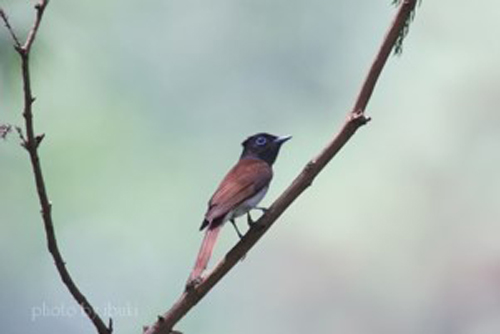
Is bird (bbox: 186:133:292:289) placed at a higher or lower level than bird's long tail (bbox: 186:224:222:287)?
higher

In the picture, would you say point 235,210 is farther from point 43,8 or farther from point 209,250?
point 43,8

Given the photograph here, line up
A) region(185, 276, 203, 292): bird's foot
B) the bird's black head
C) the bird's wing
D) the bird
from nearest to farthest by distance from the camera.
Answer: region(185, 276, 203, 292): bird's foot, the bird, the bird's wing, the bird's black head

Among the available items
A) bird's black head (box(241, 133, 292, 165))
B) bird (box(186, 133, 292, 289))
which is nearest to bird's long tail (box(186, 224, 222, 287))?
bird (box(186, 133, 292, 289))

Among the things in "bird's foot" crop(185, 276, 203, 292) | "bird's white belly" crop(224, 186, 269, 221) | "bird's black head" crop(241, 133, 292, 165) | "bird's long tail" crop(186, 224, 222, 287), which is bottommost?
"bird's foot" crop(185, 276, 203, 292)

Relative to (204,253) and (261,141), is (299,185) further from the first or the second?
(261,141)

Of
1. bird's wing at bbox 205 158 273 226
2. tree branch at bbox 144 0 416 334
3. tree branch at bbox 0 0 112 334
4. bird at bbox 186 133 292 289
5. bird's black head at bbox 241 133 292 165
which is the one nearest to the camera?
tree branch at bbox 0 0 112 334

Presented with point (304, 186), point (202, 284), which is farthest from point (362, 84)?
point (202, 284)

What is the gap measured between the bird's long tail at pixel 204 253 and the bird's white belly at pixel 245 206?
0.36 ft

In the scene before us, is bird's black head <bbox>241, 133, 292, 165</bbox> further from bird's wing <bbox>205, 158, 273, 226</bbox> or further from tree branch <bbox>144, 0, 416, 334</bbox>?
tree branch <bbox>144, 0, 416, 334</bbox>

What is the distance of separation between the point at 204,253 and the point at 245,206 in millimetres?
507

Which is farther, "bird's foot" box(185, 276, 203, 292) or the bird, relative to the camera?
the bird

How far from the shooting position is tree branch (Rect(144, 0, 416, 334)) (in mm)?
1339

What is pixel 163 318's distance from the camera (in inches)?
57.6

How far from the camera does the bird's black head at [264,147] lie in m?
2.74
